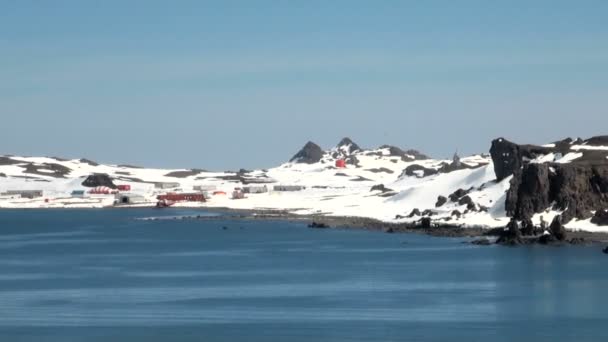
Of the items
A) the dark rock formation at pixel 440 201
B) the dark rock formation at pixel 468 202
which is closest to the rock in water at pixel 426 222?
the dark rock formation at pixel 468 202

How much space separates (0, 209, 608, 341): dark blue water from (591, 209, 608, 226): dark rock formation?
7.76 metres

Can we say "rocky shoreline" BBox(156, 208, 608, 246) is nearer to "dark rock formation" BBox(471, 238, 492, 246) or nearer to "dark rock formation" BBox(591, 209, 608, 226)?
"dark rock formation" BBox(471, 238, 492, 246)

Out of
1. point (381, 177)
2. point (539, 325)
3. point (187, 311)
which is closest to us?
point (539, 325)

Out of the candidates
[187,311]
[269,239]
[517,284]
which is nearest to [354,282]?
[517,284]

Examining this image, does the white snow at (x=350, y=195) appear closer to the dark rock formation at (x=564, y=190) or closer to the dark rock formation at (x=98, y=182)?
the dark rock formation at (x=564, y=190)

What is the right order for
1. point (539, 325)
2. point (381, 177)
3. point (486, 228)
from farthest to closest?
point (381, 177), point (486, 228), point (539, 325)

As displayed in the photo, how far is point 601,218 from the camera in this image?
65.8 m

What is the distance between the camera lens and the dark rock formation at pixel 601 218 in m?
65.5

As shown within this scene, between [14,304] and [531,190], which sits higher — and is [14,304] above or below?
below

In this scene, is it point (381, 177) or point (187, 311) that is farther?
point (381, 177)

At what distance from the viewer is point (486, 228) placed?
235 feet

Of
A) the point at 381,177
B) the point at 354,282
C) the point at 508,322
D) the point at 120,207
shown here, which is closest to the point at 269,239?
the point at 354,282

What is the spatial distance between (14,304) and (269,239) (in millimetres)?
35848

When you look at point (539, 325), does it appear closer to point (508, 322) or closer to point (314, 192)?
point (508, 322)
